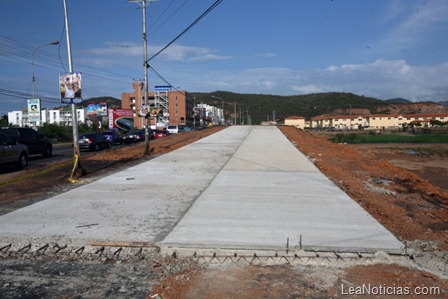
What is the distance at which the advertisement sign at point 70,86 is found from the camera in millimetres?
13906

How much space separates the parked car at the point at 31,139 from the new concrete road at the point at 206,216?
11.0 m

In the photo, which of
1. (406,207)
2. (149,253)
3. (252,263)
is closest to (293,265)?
(252,263)

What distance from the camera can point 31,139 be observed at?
75.9ft

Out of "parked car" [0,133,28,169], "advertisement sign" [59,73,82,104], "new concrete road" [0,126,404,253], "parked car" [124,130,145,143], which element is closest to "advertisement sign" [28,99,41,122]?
"parked car" [124,130,145,143]

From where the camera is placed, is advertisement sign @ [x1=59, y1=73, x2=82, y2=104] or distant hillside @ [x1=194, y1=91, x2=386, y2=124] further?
distant hillside @ [x1=194, y1=91, x2=386, y2=124]

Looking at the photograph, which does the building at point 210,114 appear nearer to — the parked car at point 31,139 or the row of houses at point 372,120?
the row of houses at point 372,120

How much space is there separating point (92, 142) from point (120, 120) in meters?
48.5

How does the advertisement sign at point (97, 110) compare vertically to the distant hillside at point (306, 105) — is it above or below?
below

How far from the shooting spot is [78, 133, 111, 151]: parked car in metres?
29.7

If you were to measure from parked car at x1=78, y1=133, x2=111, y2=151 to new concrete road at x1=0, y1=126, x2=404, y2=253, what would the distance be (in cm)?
1715

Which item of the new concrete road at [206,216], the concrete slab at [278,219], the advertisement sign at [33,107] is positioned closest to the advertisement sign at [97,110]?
the advertisement sign at [33,107]

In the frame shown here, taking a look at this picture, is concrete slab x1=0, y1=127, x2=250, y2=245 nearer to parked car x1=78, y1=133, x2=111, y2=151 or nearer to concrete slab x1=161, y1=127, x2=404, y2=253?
concrete slab x1=161, y1=127, x2=404, y2=253

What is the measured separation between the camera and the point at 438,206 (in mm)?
9883

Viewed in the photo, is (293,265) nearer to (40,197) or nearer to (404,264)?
(404,264)
